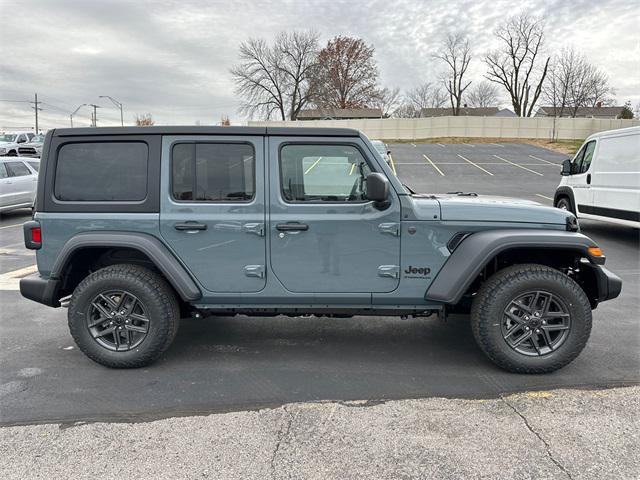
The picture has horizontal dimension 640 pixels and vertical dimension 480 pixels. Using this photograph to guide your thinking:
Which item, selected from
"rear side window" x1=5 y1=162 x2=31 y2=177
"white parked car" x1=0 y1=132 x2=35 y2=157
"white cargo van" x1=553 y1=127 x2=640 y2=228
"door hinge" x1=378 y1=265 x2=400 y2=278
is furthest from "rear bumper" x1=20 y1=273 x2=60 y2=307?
"white parked car" x1=0 y1=132 x2=35 y2=157

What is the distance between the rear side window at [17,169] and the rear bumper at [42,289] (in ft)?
33.5

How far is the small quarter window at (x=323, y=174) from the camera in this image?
3.66 metres

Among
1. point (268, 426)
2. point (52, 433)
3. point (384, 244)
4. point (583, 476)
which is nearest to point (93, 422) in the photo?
point (52, 433)

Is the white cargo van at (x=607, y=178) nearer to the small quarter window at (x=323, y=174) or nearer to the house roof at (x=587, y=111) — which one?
the small quarter window at (x=323, y=174)

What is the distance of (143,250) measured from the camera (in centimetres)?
357

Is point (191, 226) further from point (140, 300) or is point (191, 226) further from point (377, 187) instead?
point (377, 187)

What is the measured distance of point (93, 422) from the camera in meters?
3.00

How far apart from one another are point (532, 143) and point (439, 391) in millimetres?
44960

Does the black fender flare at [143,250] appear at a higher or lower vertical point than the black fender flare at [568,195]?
lower

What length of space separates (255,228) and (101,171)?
51.4 inches

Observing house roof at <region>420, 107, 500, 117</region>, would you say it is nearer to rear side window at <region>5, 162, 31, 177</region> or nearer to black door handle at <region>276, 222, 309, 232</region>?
rear side window at <region>5, 162, 31, 177</region>

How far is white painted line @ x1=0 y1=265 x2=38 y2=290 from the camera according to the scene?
20.3 feet

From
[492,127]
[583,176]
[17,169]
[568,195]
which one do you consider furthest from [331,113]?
[583,176]

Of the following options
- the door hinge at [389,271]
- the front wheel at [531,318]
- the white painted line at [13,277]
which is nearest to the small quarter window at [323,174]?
the door hinge at [389,271]
